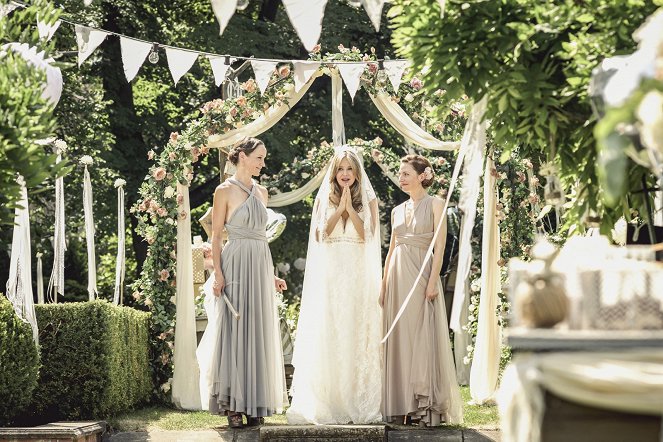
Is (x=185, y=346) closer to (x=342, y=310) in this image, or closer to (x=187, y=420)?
(x=187, y=420)

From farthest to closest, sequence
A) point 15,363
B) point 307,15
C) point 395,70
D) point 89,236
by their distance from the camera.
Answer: point 395,70
point 89,236
point 15,363
point 307,15

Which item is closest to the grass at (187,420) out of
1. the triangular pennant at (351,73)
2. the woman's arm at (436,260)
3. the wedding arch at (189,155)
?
the wedding arch at (189,155)

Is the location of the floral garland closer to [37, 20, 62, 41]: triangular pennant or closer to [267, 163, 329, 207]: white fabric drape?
[267, 163, 329, 207]: white fabric drape

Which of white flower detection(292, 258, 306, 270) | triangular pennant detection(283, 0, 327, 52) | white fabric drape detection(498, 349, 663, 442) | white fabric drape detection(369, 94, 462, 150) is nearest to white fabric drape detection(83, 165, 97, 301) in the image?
white fabric drape detection(369, 94, 462, 150)

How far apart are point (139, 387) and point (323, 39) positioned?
8.30 metres

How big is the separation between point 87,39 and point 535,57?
5683 mm

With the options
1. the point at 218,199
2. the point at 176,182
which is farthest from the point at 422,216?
the point at 176,182

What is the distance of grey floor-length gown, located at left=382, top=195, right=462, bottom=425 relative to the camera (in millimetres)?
7992

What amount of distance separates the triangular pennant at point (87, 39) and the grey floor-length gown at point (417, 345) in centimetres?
314

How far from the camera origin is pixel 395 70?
10.4m

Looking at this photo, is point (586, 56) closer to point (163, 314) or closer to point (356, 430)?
point (356, 430)

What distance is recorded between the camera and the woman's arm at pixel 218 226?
26.6ft

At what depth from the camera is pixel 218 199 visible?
8180mm

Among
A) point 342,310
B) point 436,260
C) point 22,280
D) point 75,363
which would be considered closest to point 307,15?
point 436,260
